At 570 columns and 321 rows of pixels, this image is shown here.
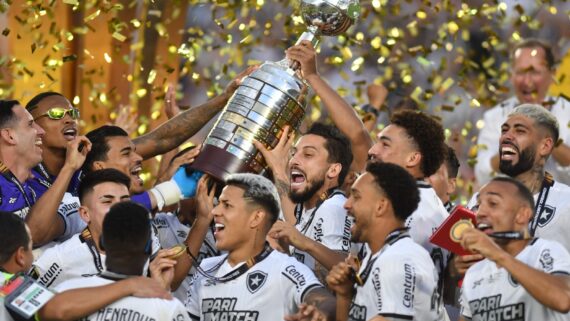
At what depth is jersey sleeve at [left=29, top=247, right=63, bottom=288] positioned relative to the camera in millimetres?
6414

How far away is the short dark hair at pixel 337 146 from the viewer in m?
7.29

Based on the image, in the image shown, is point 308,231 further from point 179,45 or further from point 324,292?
point 179,45

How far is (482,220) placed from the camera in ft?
19.6

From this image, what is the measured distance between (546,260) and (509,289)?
214mm

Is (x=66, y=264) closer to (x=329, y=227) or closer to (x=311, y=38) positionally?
(x=329, y=227)

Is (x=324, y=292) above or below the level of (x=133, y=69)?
above

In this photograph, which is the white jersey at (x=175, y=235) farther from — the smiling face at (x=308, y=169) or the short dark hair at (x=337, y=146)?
the short dark hair at (x=337, y=146)

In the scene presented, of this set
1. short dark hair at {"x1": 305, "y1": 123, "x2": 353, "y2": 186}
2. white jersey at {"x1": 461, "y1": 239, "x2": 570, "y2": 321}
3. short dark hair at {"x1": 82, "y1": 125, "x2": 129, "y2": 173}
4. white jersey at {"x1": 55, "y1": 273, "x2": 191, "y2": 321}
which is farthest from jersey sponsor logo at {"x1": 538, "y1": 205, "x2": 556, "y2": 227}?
short dark hair at {"x1": 82, "y1": 125, "x2": 129, "y2": 173}

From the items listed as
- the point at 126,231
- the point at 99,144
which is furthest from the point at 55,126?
the point at 126,231

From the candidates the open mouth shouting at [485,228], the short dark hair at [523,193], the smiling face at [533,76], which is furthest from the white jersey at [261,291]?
the smiling face at [533,76]

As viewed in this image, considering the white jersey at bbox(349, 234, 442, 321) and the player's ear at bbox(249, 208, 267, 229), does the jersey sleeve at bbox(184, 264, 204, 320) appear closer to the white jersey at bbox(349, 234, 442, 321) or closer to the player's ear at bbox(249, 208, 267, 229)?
the player's ear at bbox(249, 208, 267, 229)

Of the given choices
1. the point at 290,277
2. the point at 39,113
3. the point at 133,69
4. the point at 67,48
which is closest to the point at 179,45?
the point at 133,69

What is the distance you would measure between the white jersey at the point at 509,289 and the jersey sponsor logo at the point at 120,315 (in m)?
1.47

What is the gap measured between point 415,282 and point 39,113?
276 cm
